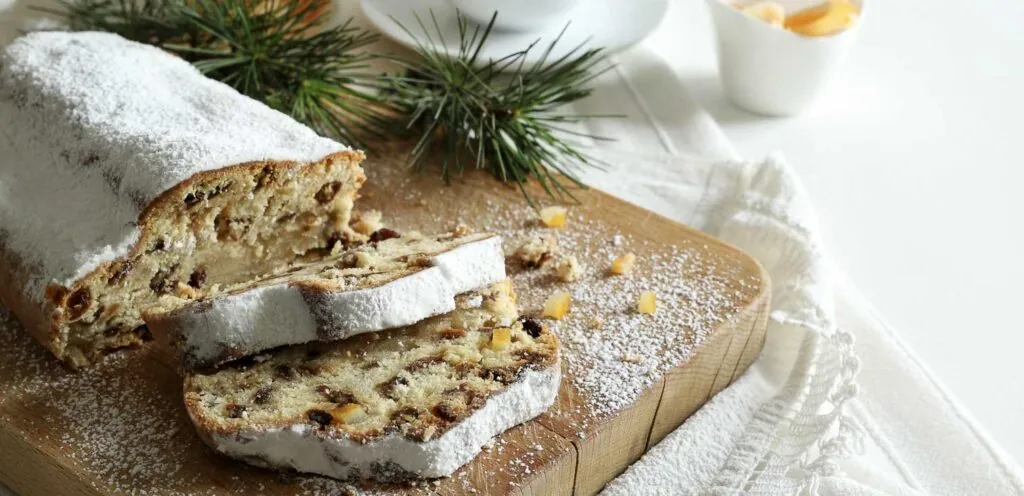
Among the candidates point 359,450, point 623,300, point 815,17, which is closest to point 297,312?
point 359,450

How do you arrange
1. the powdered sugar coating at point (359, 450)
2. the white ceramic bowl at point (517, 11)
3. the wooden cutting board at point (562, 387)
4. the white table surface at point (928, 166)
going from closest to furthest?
1. the powdered sugar coating at point (359, 450)
2. the wooden cutting board at point (562, 387)
3. the white table surface at point (928, 166)
4. the white ceramic bowl at point (517, 11)

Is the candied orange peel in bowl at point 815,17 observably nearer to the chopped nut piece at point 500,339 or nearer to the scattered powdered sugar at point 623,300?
the scattered powdered sugar at point 623,300

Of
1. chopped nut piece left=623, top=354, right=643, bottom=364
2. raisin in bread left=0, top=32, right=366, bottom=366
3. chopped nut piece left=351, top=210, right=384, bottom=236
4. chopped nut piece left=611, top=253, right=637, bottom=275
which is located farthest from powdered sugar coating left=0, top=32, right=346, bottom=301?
chopped nut piece left=623, top=354, right=643, bottom=364

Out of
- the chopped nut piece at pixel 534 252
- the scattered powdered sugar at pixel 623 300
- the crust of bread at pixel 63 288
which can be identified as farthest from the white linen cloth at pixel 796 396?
the crust of bread at pixel 63 288

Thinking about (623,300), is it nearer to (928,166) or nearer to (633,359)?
(633,359)

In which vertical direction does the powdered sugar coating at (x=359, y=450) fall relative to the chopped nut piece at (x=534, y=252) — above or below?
below
